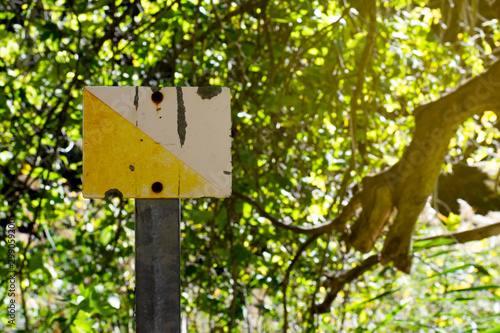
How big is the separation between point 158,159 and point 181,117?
0.10m

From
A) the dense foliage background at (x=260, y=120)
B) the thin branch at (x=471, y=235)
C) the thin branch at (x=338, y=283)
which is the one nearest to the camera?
the dense foliage background at (x=260, y=120)

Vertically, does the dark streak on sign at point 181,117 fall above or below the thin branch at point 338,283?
above

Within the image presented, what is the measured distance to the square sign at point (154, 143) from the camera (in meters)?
1.13

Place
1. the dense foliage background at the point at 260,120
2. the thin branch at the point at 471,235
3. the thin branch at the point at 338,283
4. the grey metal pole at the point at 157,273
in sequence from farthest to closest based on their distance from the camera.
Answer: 1. the thin branch at the point at 338,283
2. the thin branch at the point at 471,235
3. the dense foliage background at the point at 260,120
4. the grey metal pole at the point at 157,273

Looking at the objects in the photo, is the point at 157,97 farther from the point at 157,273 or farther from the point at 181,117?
the point at 157,273

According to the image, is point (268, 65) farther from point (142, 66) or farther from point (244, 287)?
point (244, 287)

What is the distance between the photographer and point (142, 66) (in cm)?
310

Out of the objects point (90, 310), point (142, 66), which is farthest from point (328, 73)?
point (90, 310)

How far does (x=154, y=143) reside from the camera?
1146 mm

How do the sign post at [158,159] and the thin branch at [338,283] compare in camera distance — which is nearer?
the sign post at [158,159]

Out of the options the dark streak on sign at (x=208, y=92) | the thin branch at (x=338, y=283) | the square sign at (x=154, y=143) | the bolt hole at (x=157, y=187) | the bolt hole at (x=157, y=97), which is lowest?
the thin branch at (x=338, y=283)

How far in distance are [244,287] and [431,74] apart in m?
1.66

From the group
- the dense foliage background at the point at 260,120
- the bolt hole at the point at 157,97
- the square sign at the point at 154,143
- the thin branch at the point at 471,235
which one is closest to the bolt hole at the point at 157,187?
Result: the square sign at the point at 154,143

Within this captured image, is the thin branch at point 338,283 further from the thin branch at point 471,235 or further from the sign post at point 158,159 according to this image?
the sign post at point 158,159
